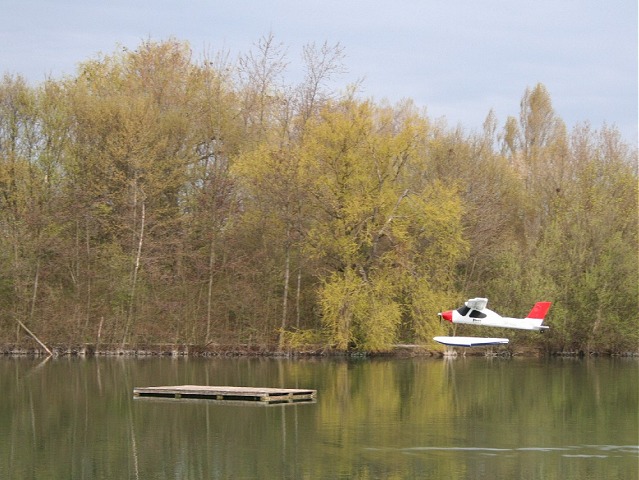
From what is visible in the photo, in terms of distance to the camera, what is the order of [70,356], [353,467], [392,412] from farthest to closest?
[70,356] < [392,412] < [353,467]

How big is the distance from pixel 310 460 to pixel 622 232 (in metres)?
34.0

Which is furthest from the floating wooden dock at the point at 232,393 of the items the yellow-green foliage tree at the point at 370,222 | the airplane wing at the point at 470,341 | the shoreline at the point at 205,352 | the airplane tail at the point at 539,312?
the shoreline at the point at 205,352

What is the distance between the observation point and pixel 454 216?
48.8 m

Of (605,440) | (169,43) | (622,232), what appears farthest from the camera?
(169,43)

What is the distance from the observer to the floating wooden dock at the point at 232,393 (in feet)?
101

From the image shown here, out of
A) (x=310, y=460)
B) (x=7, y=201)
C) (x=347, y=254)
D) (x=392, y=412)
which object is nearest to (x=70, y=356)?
(x=7, y=201)

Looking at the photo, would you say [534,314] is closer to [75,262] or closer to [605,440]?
[605,440]

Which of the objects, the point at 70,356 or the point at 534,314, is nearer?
the point at 534,314

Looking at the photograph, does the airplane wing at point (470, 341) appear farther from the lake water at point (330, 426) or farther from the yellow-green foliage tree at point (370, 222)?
the yellow-green foliage tree at point (370, 222)

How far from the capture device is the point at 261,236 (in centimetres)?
5206

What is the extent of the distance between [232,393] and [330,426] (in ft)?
18.2

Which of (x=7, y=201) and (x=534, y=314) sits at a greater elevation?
(x=7, y=201)

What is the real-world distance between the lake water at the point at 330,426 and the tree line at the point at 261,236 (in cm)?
775

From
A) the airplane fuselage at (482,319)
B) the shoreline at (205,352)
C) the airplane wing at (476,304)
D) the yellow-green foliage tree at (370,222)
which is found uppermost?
the yellow-green foliage tree at (370,222)
